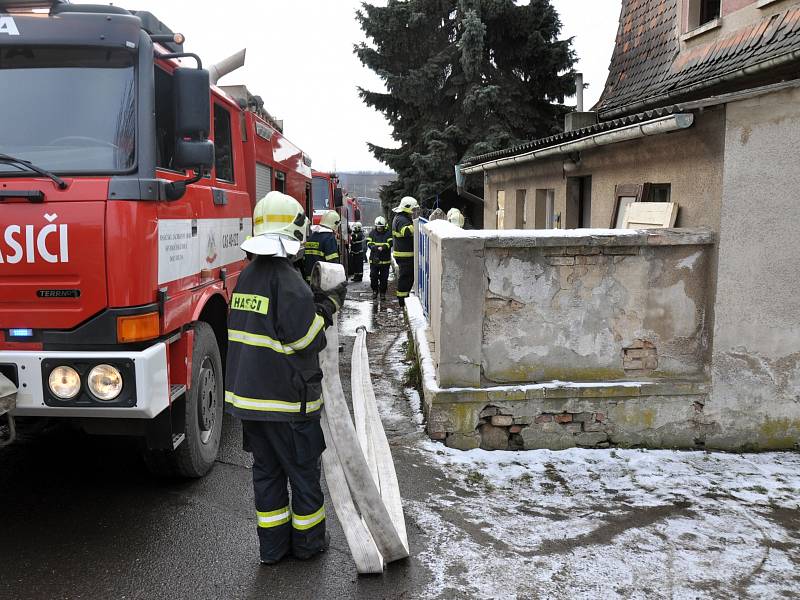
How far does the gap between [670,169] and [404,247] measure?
5.96m

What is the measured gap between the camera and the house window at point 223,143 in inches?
205

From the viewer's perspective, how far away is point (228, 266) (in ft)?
17.7

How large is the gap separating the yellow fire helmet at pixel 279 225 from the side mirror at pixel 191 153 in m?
0.52

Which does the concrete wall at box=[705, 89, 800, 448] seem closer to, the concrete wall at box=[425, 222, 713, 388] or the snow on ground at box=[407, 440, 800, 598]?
the concrete wall at box=[425, 222, 713, 388]

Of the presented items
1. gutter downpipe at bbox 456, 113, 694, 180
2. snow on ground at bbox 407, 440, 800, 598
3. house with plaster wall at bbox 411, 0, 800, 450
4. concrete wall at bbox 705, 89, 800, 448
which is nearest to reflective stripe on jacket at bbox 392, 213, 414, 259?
gutter downpipe at bbox 456, 113, 694, 180

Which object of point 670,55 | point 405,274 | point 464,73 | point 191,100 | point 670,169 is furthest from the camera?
point 464,73

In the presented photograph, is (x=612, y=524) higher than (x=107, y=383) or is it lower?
lower

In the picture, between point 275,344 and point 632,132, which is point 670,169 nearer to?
point 632,132

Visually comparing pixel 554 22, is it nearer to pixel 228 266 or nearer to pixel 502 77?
pixel 502 77

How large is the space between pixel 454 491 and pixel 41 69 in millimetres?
3504

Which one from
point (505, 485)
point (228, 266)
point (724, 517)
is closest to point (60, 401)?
point (228, 266)

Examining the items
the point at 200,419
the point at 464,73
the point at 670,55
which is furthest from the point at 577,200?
the point at 464,73

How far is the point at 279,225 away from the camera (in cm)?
361

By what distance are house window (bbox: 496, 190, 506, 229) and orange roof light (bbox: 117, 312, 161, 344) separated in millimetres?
11287
